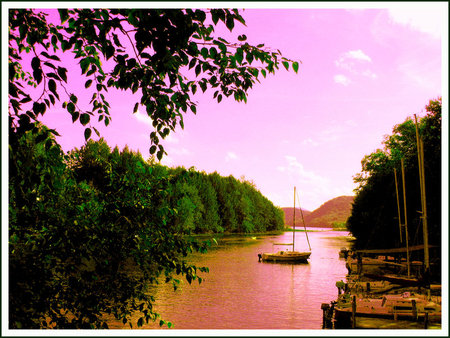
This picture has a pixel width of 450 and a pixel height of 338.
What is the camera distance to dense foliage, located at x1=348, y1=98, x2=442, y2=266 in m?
34.0

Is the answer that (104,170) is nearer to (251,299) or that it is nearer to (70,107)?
(70,107)

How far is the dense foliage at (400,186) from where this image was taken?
33969mm

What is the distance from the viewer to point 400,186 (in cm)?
4400

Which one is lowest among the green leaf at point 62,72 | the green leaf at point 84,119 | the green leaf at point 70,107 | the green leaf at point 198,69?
the green leaf at point 84,119

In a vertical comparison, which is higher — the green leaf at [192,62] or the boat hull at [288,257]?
the green leaf at [192,62]

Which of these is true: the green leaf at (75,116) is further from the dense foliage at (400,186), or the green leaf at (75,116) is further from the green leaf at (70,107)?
the dense foliage at (400,186)

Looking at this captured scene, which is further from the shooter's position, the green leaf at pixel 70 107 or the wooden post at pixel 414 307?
the wooden post at pixel 414 307

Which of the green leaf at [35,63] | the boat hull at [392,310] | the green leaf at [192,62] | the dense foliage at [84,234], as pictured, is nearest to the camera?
the green leaf at [35,63]

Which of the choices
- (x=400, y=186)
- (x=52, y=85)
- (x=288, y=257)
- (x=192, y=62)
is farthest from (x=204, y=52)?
(x=288, y=257)

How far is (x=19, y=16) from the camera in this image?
4219 millimetres

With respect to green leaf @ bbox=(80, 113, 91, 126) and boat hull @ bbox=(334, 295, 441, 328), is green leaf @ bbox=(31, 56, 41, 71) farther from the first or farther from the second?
boat hull @ bbox=(334, 295, 441, 328)

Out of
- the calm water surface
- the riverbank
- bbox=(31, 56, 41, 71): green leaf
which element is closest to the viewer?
bbox=(31, 56, 41, 71): green leaf

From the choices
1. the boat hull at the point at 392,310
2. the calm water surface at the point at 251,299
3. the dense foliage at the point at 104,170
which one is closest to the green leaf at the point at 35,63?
the dense foliage at the point at 104,170

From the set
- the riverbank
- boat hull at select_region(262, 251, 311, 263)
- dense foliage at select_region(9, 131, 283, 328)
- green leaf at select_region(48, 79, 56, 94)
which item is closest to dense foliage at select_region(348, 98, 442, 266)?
boat hull at select_region(262, 251, 311, 263)
